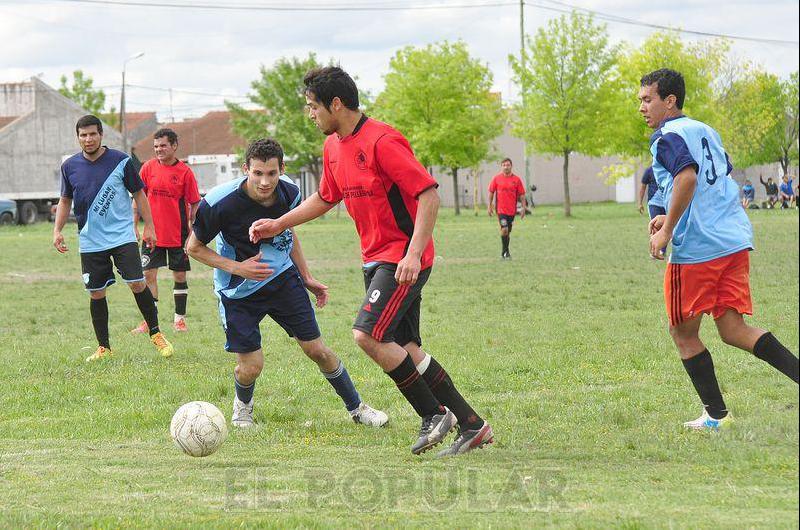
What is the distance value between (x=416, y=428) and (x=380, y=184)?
1.73 meters

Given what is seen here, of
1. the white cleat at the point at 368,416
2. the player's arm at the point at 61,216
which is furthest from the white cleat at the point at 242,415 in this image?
the player's arm at the point at 61,216

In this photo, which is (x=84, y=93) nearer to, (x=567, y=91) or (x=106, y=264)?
(x=567, y=91)

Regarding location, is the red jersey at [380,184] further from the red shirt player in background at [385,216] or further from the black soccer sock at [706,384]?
the black soccer sock at [706,384]

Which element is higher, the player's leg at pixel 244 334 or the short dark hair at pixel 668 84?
the short dark hair at pixel 668 84

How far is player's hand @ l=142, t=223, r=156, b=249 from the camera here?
1104 cm

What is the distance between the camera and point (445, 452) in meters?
5.95

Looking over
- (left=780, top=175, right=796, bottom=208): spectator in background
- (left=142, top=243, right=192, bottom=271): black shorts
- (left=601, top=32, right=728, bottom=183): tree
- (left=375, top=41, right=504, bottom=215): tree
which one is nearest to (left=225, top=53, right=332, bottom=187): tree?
(left=375, top=41, right=504, bottom=215): tree

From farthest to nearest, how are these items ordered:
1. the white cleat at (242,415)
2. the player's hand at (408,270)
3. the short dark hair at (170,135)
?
the short dark hair at (170,135), the white cleat at (242,415), the player's hand at (408,270)

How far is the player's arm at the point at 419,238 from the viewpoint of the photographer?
560cm

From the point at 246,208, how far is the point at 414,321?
141 centimetres

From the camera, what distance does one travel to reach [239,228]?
6.96m

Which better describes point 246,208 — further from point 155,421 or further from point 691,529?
point 691,529

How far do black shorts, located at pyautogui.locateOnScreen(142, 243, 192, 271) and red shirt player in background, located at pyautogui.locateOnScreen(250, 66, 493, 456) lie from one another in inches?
258

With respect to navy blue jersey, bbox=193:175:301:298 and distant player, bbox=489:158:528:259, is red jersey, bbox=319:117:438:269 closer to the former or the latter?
navy blue jersey, bbox=193:175:301:298
